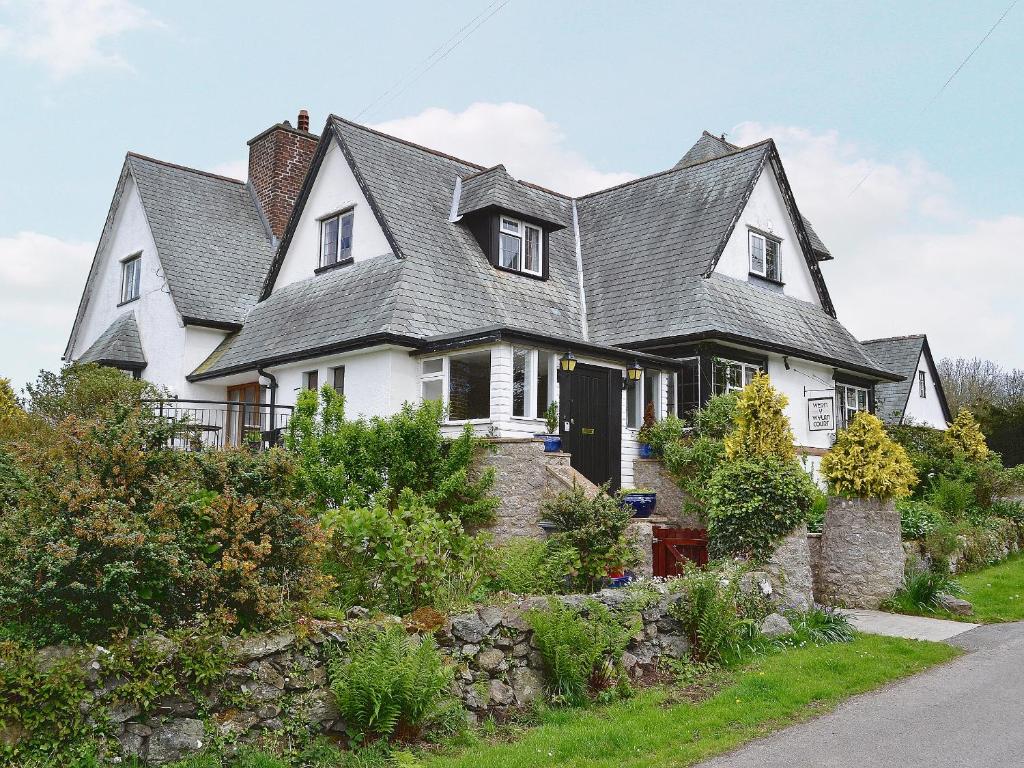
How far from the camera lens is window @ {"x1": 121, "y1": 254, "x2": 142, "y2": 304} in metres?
24.0

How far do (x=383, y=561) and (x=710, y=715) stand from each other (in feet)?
11.0

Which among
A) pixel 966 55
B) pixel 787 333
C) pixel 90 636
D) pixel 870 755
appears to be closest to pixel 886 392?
pixel 787 333

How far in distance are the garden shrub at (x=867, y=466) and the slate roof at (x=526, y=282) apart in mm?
5786

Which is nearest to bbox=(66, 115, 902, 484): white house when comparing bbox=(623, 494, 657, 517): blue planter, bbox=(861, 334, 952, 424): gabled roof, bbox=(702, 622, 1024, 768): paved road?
bbox=(623, 494, 657, 517): blue planter

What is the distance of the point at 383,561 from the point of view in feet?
27.9

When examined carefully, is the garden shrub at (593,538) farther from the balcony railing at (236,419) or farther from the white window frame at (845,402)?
the white window frame at (845,402)

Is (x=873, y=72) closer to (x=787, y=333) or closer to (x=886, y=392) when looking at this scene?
(x=787, y=333)

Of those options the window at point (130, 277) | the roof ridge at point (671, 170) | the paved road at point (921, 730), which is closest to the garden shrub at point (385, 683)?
the paved road at point (921, 730)

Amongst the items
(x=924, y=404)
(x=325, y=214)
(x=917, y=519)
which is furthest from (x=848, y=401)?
(x=325, y=214)

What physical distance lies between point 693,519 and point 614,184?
514 inches

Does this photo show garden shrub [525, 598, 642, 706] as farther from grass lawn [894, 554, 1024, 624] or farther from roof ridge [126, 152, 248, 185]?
roof ridge [126, 152, 248, 185]

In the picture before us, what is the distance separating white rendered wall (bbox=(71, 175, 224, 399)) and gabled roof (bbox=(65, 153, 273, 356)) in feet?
1.13

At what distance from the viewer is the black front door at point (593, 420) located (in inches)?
630

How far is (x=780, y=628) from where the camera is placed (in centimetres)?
1060
